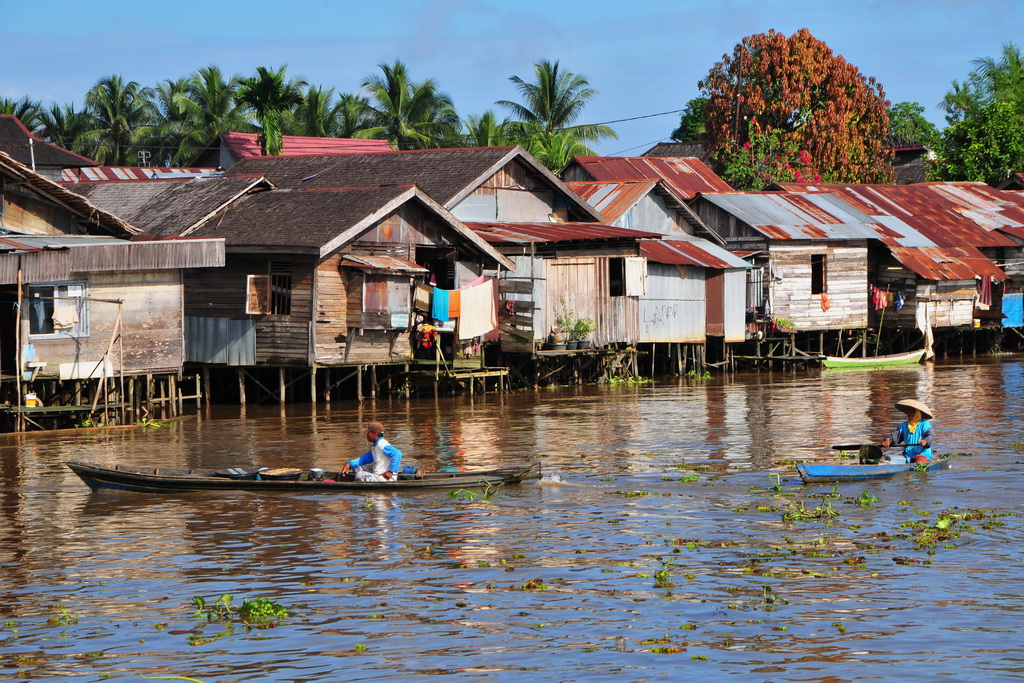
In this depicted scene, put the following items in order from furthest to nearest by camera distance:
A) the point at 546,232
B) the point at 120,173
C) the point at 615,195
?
the point at 120,173
the point at 615,195
the point at 546,232

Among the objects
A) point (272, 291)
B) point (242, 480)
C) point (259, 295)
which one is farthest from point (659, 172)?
point (242, 480)

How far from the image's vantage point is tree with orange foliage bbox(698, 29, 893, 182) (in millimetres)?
52844

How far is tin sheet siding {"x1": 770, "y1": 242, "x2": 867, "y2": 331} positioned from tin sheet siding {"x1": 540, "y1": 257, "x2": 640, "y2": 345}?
7.01 meters

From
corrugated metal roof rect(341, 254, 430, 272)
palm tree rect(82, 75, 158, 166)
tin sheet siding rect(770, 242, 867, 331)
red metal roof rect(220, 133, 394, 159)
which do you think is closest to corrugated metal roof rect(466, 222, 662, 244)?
corrugated metal roof rect(341, 254, 430, 272)

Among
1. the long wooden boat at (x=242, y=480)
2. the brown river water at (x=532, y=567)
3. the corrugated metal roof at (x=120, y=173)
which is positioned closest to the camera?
the brown river water at (x=532, y=567)

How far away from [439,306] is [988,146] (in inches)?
1458

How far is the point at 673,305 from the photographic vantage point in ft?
114

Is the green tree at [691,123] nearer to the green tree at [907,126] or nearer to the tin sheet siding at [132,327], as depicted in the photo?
the green tree at [907,126]

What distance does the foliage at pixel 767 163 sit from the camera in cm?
5153

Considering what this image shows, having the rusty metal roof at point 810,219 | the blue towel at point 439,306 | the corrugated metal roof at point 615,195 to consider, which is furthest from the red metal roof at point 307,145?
the blue towel at point 439,306

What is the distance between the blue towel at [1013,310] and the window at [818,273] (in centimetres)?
798

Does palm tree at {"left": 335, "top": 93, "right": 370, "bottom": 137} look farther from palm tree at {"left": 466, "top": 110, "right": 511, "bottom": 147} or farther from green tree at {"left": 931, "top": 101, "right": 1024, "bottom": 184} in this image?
green tree at {"left": 931, "top": 101, "right": 1024, "bottom": 184}

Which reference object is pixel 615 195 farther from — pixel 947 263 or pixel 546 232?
pixel 947 263

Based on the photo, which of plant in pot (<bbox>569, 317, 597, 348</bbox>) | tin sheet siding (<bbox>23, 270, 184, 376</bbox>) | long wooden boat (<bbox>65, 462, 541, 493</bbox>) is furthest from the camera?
plant in pot (<bbox>569, 317, 597, 348</bbox>)
